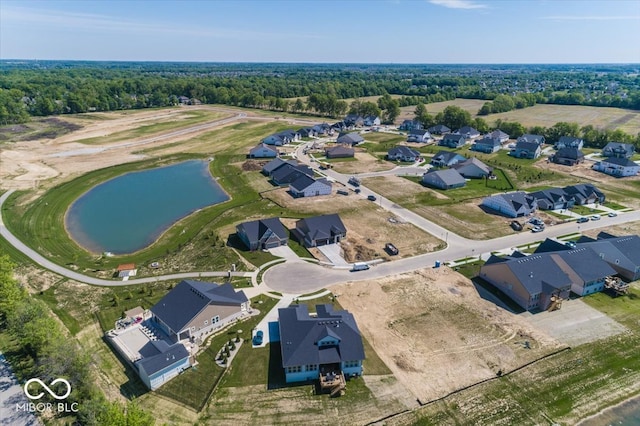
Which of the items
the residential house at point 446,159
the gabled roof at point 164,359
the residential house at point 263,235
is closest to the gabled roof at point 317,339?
the gabled roof at point 164,359

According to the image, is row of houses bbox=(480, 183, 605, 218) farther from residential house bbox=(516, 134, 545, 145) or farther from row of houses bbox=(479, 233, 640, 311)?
residential house bbox=(516, 134, 545, 145)

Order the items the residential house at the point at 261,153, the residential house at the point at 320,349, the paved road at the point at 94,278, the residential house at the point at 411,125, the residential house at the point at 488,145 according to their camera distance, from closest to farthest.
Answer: the residential house at the point at 320,349, the paved road at the point at 94,278, the residential house at the point at 261,153, the residential house at the point at 488,145, the residential house at the point at 411,125

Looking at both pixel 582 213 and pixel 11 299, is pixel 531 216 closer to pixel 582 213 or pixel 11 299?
pixel 582 213

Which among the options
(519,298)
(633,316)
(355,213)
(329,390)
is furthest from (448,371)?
(355,213)

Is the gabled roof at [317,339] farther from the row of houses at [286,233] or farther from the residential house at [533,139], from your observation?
the residential house at [533,139]

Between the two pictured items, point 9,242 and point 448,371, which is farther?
point 9,242

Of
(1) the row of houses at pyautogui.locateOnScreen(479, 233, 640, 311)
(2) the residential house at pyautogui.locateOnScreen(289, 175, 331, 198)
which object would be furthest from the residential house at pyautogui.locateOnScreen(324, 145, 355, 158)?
(1) the row of houses at pyautogui.locateOnScreen(479, 233, 640, 311)
